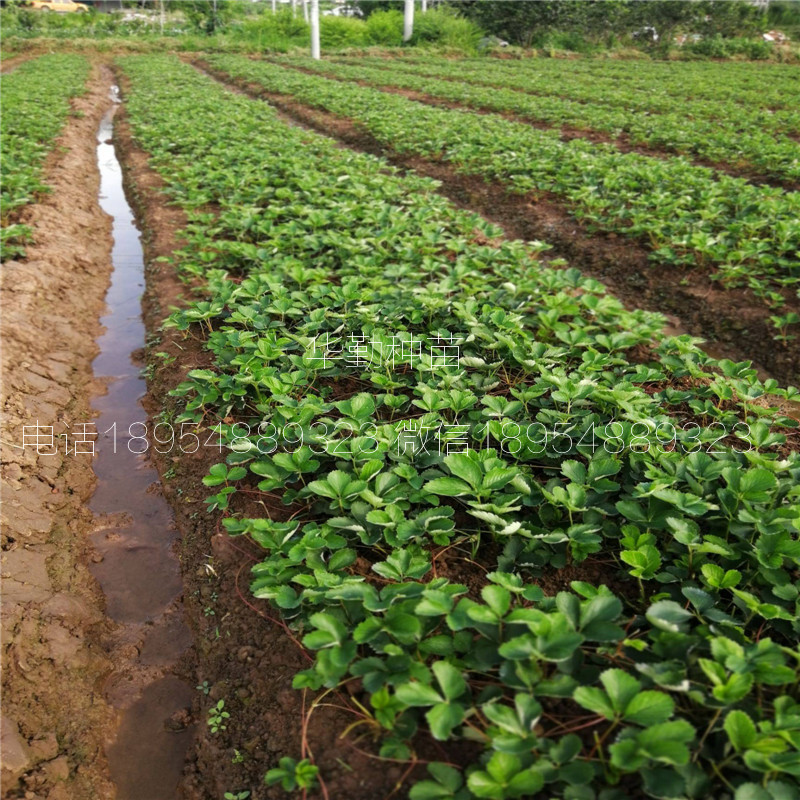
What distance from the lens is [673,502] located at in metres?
2.02

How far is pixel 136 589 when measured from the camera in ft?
8.77

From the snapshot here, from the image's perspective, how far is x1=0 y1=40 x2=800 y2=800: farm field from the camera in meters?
1.57

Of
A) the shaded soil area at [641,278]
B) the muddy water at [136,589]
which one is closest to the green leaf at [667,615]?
the muddy water at [136,589]

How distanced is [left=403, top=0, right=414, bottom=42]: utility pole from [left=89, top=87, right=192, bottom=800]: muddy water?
Answer: 114ft

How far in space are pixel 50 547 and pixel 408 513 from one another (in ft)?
5.84

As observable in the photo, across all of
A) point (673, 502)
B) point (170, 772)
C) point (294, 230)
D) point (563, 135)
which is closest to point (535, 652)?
point (673, 502)

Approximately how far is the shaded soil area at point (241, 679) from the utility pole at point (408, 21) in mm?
36151

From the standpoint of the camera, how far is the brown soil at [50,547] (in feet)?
6.38

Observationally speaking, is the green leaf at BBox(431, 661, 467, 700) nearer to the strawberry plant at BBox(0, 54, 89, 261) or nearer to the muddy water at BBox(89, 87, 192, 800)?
the muddy water at BBox(89, 87, 192, 800)

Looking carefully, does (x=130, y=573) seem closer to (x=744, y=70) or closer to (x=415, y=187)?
(x=415, y=187)

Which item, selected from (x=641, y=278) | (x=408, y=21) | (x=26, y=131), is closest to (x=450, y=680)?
(x=641, y=278)

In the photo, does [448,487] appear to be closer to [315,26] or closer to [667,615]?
[667,615]

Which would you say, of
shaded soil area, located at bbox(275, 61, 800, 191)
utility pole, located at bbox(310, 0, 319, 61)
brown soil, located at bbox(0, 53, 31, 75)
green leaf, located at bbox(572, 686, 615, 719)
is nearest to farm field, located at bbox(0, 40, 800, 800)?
green leaf, located at bbox(572, 686, 615, 719)

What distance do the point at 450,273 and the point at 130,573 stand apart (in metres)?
2.84
